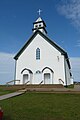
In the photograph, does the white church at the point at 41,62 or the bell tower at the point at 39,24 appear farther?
the bell tower at the point at 39,24

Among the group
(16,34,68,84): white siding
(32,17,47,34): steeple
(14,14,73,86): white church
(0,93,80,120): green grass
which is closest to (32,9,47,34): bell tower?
(32,17,47,34): steeple

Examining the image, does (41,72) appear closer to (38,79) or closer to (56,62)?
(38,79)

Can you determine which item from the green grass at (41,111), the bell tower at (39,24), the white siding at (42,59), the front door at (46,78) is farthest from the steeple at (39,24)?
the green grass at (41,111)

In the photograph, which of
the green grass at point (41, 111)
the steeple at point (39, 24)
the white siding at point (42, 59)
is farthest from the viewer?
the steeple at point (39, 24)

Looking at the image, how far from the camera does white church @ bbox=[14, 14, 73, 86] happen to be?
21.5 m

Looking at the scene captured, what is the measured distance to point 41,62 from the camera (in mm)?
22641

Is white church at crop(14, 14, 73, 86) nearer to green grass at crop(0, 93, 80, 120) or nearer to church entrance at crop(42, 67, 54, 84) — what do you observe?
church entrance at crop(42, 67, 54, 84)

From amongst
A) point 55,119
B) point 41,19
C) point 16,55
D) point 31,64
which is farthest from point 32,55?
point 55,119

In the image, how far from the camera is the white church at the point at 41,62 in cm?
2155

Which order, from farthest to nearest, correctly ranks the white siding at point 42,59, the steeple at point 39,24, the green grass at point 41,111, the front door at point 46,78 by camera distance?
the steeple at point 39,24, the front door at point 46,78, the white siding at point 42,59, the green grass at point 41,111

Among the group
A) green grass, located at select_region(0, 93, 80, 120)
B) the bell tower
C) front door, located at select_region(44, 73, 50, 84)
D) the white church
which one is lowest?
green grass, located at select_region(0, 93, 80, 120)

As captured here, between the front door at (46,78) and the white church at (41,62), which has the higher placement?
the white church at (41,62)

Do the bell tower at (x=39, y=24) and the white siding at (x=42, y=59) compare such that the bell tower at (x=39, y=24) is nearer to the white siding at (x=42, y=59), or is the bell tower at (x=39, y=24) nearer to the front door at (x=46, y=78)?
the white siding at (x=42, y=59)

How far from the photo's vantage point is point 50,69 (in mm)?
21656
